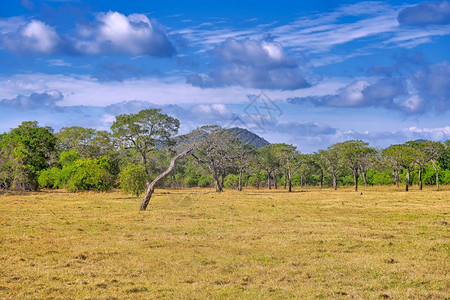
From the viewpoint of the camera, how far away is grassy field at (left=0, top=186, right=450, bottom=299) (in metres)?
10.7

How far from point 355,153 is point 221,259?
72025mm

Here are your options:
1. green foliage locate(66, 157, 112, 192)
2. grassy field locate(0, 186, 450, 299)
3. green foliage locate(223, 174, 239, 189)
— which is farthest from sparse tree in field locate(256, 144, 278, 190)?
grassy field locate(0, 186, 450, 299)

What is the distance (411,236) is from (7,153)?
5757 centimetres

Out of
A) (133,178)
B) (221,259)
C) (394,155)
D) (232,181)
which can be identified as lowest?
(221,259)

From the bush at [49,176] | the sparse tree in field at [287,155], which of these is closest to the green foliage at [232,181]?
the sparse tree in field at [287,155]

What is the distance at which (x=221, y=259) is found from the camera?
1425 cm

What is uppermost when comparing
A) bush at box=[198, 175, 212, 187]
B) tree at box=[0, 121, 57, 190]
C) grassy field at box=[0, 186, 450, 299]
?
tree at box=[0, 121, 57, 190]

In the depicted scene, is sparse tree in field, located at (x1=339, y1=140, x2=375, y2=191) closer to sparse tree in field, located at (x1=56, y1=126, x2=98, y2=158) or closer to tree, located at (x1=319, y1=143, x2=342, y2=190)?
tree, located at (x1=319, y1=143, x2=342, y2=190)

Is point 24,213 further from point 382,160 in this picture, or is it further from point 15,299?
point 382,160

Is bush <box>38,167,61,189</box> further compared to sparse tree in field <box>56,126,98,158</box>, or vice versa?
sparse tree in field <box>56,126,98,158</box>

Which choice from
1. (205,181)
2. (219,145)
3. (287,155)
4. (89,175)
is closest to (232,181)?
(205,181)

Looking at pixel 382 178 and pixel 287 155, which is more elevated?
pixel 287 155

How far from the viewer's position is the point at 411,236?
64.2 ft

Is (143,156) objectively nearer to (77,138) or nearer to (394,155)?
(77,138)
